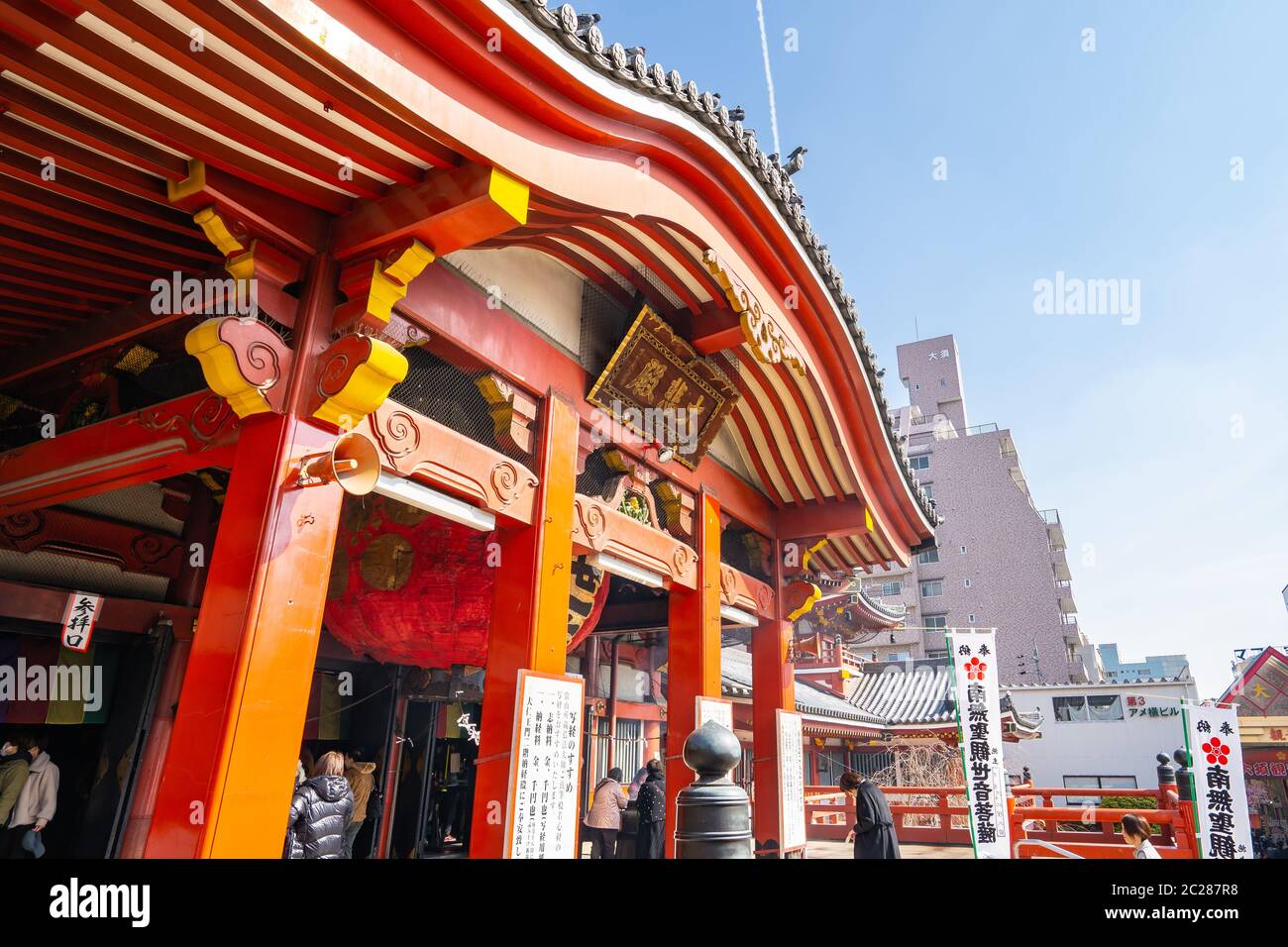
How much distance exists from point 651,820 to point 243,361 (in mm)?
6472

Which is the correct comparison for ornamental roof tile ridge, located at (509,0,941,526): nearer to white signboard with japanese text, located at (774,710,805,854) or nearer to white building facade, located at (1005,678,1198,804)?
white signboard with japanese text, located at (774,710,805,854)

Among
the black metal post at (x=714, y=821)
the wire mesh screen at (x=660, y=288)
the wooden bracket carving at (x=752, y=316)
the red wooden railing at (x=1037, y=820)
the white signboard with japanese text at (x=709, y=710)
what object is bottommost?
the red wooden railing at (x=1037, y=820)

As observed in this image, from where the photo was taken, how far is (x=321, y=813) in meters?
5.29

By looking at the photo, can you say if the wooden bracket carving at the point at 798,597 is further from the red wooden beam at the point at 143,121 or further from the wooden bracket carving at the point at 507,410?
A: the red wooden beam at the point at 143,121

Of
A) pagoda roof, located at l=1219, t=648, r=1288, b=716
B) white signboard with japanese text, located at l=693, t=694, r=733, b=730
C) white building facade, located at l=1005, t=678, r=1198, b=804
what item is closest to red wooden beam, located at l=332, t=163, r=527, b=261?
white signboard with japanese text, located at l=693, t=694, r=733, b=730

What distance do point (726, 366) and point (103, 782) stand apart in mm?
6358

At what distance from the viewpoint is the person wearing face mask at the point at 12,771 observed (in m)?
5.89

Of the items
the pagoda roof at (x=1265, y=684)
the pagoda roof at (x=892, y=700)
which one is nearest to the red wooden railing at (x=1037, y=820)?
the pagoda roof at (x=892, y=700)

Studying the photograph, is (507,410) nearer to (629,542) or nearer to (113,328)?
(629,542)

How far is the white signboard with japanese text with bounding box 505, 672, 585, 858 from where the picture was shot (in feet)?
14.4

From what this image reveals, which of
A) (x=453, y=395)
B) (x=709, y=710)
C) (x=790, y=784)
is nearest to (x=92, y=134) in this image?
(x=453, y=395)

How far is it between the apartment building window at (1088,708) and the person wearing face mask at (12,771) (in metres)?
36.2
